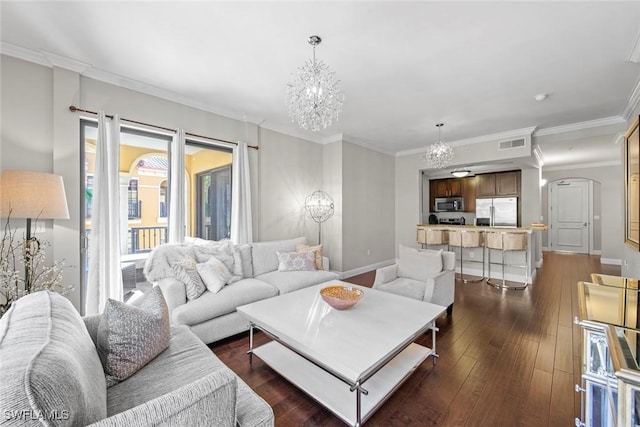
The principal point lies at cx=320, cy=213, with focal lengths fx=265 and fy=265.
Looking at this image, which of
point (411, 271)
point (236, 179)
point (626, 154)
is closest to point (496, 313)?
point (411, 271)

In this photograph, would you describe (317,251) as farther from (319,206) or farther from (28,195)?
(28,195)

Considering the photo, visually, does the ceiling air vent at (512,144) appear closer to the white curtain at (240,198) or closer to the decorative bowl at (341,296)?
the decorative bowl at (341,296)

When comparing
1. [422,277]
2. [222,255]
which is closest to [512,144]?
[422,277]

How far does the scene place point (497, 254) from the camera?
529 centimetres

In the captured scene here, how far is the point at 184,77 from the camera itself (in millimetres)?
2949

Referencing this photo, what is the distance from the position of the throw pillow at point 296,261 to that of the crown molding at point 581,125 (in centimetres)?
460

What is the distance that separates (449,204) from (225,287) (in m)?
6.67

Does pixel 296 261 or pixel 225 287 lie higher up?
pixel 296 261

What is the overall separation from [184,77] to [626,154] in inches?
206

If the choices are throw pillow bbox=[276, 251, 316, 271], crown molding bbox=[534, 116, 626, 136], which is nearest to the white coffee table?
throw pillow bbox=[276, 251, 316, 271]

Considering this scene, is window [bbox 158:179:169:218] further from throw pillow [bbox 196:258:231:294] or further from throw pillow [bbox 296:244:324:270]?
throw pillow [bbox 296:244:324:270]

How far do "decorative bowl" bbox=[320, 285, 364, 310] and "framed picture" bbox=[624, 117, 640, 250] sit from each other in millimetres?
2790

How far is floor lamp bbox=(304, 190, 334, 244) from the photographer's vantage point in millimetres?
5102

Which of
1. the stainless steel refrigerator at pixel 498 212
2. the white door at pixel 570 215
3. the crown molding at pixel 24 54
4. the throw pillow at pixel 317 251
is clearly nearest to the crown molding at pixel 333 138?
the throw pillow at pixel 317 251
